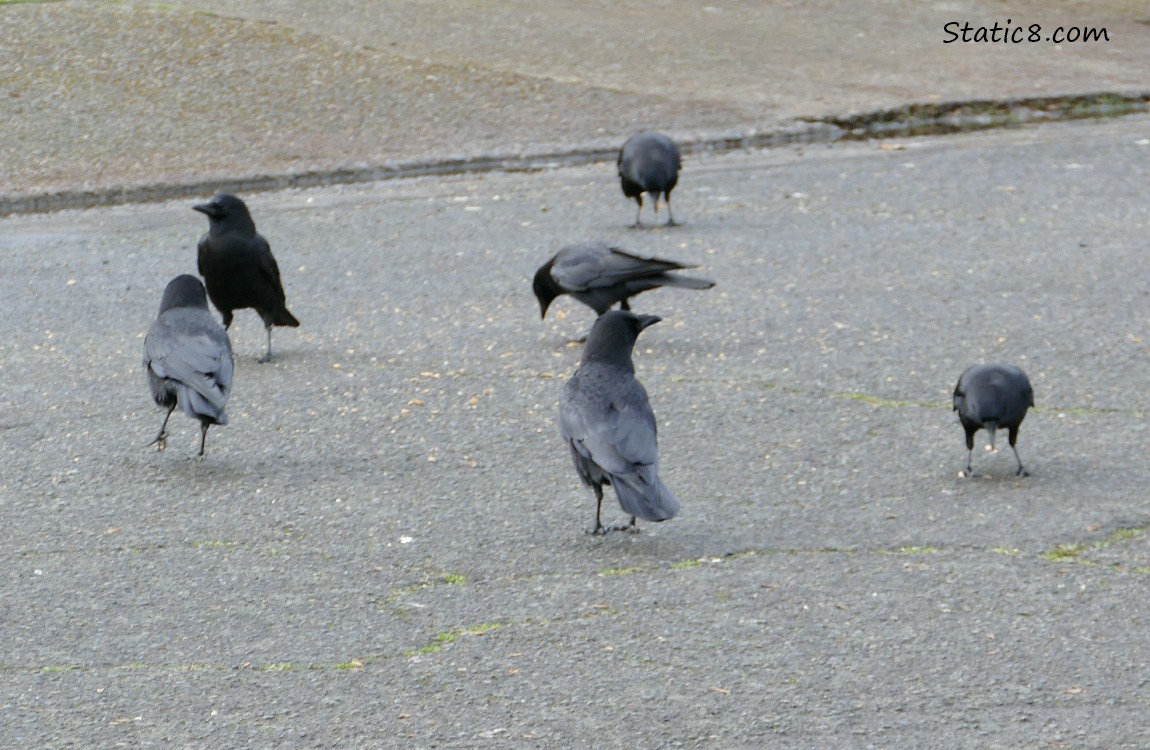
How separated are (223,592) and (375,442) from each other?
1727 millimetres

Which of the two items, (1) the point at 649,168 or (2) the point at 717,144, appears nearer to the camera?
(1) the point at 649,168

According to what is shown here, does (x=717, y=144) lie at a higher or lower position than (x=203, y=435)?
higher

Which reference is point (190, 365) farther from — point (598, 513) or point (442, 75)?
point (442, 75)

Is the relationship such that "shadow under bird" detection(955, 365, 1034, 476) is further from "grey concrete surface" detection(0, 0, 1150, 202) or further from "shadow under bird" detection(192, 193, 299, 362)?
"grey concrete surface" detection(0, 0, 1150, 202)

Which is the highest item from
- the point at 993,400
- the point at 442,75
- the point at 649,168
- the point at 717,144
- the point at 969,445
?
the point at 442,75

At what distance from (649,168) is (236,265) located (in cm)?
327

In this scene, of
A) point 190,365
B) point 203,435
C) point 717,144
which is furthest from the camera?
point 717,144

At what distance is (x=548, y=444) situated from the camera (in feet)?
23.0

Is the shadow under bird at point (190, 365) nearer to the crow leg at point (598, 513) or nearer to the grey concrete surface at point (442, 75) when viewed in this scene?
the crow leg at point (598, 513)

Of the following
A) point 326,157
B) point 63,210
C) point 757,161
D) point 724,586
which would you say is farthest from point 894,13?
point 724,586

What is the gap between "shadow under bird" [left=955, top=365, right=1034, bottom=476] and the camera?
6211mm

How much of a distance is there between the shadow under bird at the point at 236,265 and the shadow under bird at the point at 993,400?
3557 millimetres

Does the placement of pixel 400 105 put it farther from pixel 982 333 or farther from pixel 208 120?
pixel 982 333

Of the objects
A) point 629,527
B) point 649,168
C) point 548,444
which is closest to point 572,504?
point 629,527
